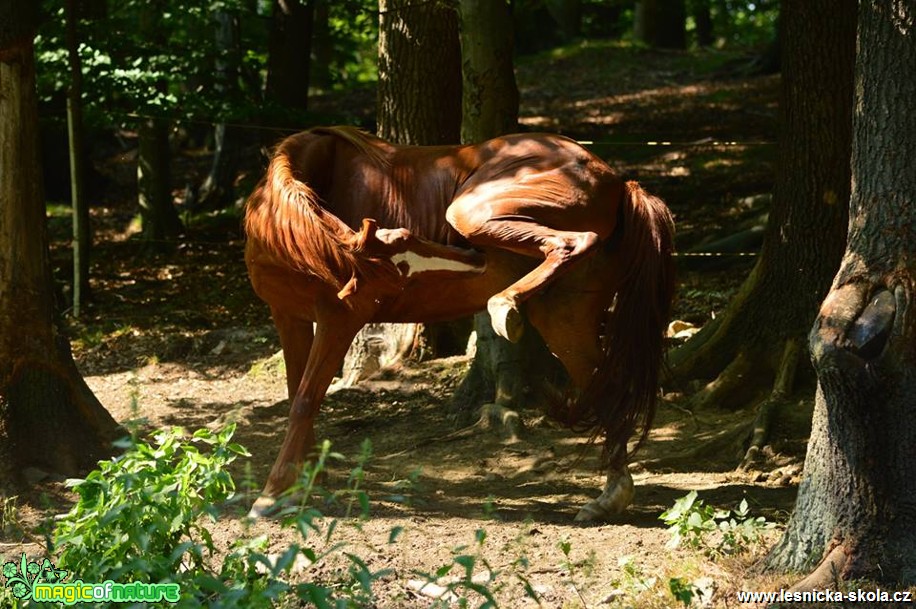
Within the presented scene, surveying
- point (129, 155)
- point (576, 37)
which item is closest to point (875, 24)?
point (129, 155)

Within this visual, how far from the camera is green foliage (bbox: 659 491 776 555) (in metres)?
4.50

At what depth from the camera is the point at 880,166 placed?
4113 mm

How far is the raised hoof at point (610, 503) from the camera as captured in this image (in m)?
5.40

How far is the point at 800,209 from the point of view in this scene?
22.8 feet

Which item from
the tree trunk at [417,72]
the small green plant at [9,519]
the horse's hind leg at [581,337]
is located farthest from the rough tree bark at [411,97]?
the small green plant at [9,519]

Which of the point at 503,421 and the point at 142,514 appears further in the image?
the point at 503,421

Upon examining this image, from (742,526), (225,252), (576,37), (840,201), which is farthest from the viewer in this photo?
(576,37)

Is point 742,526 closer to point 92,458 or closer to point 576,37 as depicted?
point 92,458

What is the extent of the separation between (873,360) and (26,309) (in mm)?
4451

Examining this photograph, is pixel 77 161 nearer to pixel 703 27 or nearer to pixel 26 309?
pixel 26 309

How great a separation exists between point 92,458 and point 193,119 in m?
6.71

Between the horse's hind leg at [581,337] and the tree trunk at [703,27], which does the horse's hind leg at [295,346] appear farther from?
the tree trunk at [703,27]

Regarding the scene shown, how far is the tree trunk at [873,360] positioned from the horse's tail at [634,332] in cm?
135

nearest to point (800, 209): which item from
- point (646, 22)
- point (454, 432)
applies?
point (454, 432)
